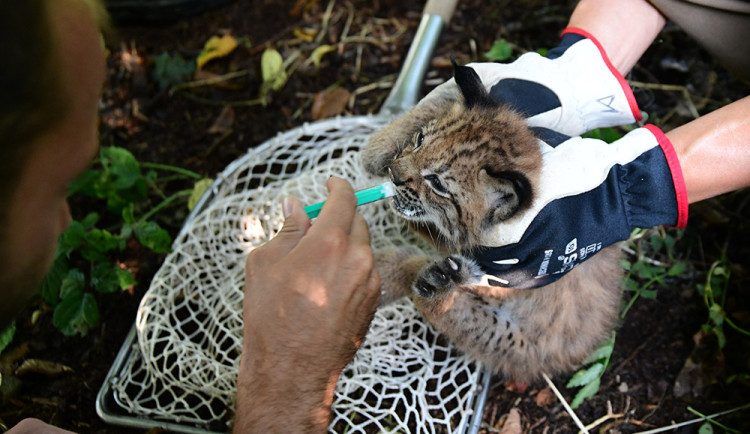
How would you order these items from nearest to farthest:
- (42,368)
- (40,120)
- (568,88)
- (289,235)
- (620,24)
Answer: (40,120) < (289,235) < (568,88) < (620,24) < (42,368)

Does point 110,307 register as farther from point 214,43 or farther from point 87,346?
point 214,43

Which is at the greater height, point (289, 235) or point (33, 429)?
point (289, 235)

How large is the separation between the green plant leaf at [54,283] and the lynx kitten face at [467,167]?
78.3 inches

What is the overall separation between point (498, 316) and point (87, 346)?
8.10 feet

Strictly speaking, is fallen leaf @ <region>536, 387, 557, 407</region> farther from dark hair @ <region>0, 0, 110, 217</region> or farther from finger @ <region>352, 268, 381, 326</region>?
dark hair @ <region>0, 0, 110, 217</region>

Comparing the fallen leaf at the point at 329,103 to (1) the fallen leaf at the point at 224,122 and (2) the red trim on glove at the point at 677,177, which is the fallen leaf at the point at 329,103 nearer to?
(1) the fallen leaf at the point at 224,122

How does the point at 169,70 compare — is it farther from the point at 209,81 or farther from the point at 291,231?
the point at 291,231

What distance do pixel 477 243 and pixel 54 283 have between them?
93.9 inches

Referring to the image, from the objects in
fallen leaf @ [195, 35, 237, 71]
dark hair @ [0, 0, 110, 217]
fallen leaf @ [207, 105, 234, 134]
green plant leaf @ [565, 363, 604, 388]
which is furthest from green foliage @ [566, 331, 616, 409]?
fallen leaf @ [195, 35, 237, 71]

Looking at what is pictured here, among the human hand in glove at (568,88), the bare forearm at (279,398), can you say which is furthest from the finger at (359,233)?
the human hand in glove at (568,88)

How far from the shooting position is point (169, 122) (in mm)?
4367

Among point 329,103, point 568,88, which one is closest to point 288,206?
point 568,88

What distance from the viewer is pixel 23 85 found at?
4.16 feet

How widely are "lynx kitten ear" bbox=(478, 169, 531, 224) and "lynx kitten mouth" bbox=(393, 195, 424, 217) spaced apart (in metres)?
0.36
